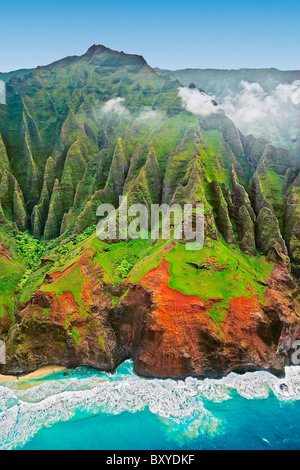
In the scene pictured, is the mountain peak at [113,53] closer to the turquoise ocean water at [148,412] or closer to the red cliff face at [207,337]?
the red cliff face at [207,337]

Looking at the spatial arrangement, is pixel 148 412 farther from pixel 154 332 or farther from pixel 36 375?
pixel 36 375

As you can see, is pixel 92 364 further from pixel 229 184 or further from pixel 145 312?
pixel 229 184

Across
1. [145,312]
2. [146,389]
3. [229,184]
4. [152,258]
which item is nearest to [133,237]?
[152,258]

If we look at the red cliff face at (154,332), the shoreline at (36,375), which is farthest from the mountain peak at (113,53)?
the shoreline at (36,375)

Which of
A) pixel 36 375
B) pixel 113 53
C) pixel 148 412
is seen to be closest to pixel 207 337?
pixel 148 412

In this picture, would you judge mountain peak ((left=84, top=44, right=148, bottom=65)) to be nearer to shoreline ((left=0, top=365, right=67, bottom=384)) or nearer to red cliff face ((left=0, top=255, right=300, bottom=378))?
red cliff face ((left=0, top=255, right=300, bottom=378))

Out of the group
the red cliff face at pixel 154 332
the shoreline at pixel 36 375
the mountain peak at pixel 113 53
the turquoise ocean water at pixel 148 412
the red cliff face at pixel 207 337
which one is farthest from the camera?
the mountain peak at pixel 113 53
